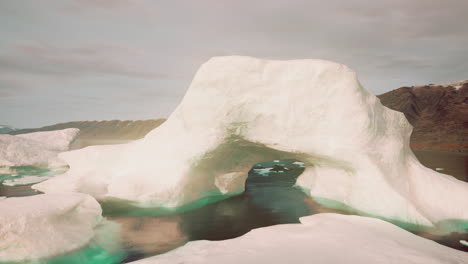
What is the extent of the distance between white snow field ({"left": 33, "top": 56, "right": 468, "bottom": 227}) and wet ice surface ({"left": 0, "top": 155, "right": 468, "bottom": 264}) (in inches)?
30.2

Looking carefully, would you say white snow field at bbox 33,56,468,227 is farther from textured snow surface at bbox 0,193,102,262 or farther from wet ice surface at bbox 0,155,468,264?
textured snow surface at bbox 0,193,102,262

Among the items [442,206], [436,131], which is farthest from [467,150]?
[442,206]

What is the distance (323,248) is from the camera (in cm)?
498

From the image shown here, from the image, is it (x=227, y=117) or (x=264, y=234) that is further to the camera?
(x=227, y=117)

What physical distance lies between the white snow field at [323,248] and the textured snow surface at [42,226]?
2.55 meters

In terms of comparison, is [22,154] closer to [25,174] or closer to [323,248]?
[25,174]

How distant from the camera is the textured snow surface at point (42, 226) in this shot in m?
5.50

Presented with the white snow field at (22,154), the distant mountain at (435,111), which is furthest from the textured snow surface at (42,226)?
the distant mountain at (435,111)

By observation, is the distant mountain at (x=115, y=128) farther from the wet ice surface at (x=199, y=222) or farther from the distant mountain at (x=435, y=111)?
the wet ice surface at (x=199, y=222)

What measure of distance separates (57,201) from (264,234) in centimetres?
572

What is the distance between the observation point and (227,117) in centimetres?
1019

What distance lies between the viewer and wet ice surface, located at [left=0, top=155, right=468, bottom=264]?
248 inches

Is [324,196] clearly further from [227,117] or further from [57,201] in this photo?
[57,201]

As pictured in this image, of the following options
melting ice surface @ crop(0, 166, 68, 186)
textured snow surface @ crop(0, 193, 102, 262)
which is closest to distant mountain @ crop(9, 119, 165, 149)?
melting ice surface @ crop(0, 166, 68, 186)
